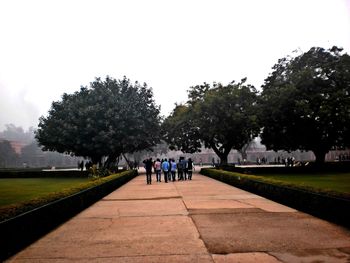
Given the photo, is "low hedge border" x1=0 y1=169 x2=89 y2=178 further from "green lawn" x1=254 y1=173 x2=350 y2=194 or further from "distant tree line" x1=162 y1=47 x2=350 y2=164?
"green lawn" x1=254 y1=173 x2=350 y2=194

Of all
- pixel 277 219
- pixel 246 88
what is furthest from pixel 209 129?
pixel 277 219

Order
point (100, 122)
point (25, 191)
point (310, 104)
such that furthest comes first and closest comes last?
point (100, 122), point (310, 104), point (25, 191)

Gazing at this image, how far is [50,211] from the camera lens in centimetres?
934

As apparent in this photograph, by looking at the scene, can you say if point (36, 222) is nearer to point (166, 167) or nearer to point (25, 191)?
point (25, 191)

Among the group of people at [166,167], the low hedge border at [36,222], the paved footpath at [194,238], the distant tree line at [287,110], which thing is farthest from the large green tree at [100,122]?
the paved footpath at [194,238]

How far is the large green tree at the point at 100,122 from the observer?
124 feet

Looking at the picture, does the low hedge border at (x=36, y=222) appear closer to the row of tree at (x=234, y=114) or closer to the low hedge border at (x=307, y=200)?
the low hedge border at (x=307, y=200)

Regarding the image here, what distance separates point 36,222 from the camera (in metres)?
8.26

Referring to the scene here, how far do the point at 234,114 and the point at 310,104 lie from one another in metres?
7.77

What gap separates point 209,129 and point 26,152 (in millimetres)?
73012

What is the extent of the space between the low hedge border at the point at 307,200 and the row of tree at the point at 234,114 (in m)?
18.9

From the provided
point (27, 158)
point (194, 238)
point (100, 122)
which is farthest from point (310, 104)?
point (27, 158)

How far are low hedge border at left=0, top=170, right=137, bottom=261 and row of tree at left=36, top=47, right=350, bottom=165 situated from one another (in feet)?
81.9

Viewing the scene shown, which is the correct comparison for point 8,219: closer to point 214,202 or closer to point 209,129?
point 214,202
